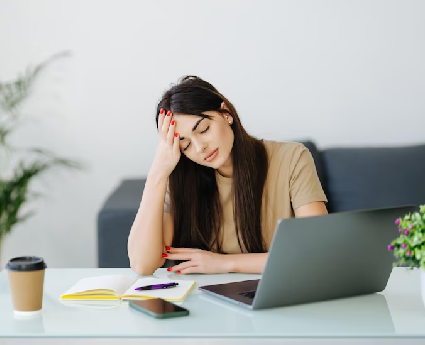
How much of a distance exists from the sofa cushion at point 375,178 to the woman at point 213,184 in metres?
0.92

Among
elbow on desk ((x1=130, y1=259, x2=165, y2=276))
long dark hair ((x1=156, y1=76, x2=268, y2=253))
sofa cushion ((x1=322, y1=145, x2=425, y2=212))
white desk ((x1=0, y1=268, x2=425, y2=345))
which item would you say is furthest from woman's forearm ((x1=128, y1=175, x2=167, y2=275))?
sofa cushion ((x1=322, y1=145, x2=425, y2=212))

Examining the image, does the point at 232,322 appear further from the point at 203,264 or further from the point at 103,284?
the point at 203,264

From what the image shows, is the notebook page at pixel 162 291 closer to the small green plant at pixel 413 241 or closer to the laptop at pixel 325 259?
the laptop at pixel 325 259

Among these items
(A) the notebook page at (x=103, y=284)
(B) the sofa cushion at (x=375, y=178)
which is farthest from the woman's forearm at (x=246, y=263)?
(B) the sofa cushion at (x=375, y=178)

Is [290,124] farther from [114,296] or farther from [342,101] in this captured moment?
[114,296]

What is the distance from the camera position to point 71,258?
10.8ft

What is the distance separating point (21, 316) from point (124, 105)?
2.05 m

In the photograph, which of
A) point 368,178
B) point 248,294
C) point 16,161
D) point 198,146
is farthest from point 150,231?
point 16,161

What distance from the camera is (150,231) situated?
181 cm

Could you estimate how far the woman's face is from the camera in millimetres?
1832

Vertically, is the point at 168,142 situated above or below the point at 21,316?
above

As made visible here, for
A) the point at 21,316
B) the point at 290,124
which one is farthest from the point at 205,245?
the point at 290,124

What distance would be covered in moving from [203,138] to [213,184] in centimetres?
23

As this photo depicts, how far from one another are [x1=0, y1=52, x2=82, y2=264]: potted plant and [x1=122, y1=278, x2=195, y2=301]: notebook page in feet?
5.72
